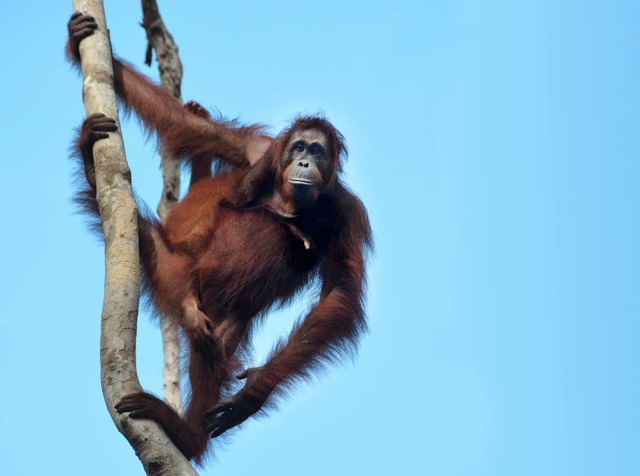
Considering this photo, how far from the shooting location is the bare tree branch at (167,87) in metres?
8.28

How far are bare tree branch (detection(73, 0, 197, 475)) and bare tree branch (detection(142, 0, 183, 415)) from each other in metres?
2.91

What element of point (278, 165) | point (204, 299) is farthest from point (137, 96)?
point (204, 299)

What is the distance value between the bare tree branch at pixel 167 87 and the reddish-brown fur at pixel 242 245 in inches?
54.2

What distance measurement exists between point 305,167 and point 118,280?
8.06 feet

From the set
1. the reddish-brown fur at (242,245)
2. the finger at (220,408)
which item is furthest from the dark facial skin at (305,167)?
the finger at (220,408)

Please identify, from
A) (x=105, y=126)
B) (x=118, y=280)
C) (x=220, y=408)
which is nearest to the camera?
(x=118, y=280)

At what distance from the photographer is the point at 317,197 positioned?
6953 millimetres

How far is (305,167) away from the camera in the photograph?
683 centimetres

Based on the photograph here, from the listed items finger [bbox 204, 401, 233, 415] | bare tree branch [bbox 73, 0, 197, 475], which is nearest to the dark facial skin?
bare tree branch [bbox 73, 0, 197, 475]

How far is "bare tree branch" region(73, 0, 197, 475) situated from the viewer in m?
4.19

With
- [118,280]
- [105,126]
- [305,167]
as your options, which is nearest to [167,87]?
[305,167]

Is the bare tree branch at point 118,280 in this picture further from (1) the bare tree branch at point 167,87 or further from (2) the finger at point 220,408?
(1) the bare tree branch at point 167,87

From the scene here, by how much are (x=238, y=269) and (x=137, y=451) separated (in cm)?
263

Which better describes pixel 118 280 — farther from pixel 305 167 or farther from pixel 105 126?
pixel 305 167
